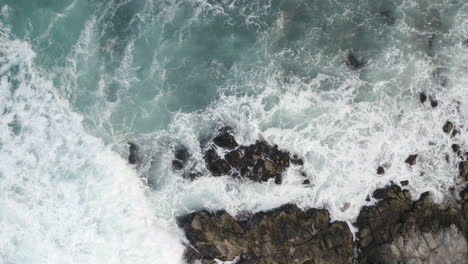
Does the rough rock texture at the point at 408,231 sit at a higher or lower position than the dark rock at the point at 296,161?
lower

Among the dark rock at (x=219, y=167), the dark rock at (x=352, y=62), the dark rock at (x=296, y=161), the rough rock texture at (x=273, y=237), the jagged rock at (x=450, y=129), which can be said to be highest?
the dark rock at (x=352, y=62)

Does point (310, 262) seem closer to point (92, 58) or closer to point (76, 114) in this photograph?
point (76, 114)

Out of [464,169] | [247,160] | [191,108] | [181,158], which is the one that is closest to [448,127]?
[464,169]

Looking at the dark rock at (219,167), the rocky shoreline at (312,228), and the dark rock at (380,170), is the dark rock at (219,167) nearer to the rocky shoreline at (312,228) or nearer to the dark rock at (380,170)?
the rocky shoreline at (312,228)

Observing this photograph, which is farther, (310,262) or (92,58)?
(92,58)

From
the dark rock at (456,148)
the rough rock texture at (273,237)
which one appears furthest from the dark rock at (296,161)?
the dark rock at (456,148)

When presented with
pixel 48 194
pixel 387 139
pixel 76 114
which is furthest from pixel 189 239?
pixel 387 139

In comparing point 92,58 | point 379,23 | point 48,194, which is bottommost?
point 48,194
